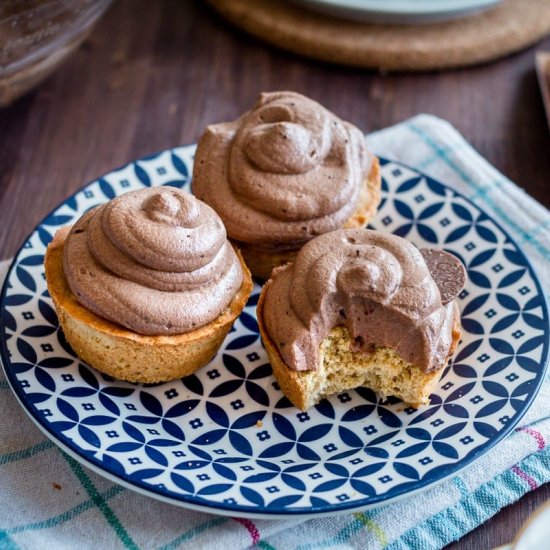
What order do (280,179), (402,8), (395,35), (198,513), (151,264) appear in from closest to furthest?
(198,513) → (151,264) → (280,179) → (402,8) → (395,35)

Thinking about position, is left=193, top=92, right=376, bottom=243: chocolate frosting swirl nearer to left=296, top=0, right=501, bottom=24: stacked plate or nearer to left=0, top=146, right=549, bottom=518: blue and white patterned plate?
left=0, top=146, right=549, bottom=518: blue and white patterned plate

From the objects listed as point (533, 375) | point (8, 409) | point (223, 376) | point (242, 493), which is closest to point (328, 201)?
point (223, 376)

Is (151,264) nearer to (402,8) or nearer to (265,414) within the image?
(265,414)

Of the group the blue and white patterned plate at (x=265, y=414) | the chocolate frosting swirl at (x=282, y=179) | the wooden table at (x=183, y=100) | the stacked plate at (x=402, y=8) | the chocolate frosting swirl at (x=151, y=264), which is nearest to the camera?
the blue and white patterned plate at (x=265, y=414)

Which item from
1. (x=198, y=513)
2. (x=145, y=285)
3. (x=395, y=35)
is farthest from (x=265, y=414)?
(x=395, y=35)

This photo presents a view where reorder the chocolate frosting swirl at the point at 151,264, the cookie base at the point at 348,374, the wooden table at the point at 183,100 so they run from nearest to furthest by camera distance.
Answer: the chocolate frosting swirl at the point at 151,264, the cookie base at the point at 348,374, the wooden table at the point at 183,100

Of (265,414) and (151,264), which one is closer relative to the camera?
(151,264)

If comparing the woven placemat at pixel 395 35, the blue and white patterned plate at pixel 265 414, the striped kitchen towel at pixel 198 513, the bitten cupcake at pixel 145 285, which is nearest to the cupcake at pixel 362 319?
the blue and white patterned plate at pixel 265 414

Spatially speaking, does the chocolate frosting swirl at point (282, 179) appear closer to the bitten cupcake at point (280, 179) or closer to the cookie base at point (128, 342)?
the bitten cupcake at point (280, 179)
